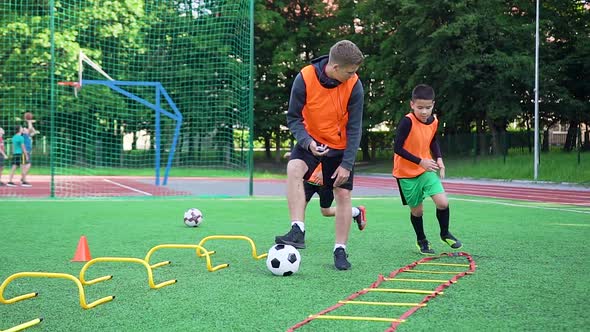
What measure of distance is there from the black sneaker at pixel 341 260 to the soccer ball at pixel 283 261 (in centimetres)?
48

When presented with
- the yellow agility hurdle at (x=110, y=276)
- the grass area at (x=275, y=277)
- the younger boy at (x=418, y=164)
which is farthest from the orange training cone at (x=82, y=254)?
the younger boy at (x=418, y=164)

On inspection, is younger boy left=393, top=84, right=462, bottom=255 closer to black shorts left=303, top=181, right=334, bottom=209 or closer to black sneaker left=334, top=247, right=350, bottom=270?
black shorts left=303, top=181, right=334, bottom=209

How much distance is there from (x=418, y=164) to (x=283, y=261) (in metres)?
1.94

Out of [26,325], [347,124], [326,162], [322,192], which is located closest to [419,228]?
[322,192]

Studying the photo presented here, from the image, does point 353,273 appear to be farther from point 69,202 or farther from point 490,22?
point 490,22

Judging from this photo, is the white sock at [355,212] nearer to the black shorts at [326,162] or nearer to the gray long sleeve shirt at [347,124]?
the black shorts at [326,162]

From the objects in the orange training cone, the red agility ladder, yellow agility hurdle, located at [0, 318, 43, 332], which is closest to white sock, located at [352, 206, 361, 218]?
the red agility ladder

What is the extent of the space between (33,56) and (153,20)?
16.5ft

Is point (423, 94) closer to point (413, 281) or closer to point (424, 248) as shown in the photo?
point (424, 248)

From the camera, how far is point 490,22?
102 feet

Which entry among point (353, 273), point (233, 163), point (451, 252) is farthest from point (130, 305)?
point (233, 163)

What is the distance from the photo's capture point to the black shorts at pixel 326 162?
231 inches

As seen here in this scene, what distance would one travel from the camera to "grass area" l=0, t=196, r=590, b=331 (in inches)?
156

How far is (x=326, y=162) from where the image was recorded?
589cm
